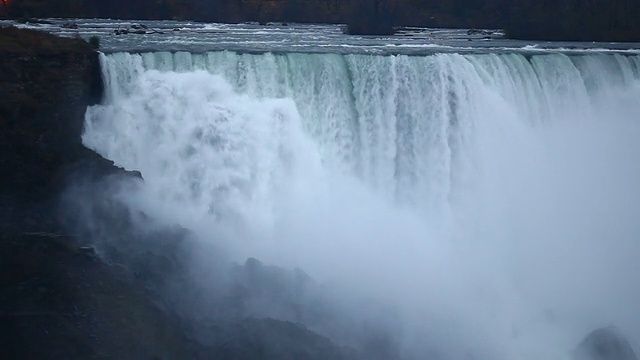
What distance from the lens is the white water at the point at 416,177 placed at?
47.1 feet

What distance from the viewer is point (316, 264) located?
46.9 ft

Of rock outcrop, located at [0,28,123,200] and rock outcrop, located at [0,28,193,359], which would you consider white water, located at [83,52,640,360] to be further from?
rock outcrop, located at [0,28,193,359]

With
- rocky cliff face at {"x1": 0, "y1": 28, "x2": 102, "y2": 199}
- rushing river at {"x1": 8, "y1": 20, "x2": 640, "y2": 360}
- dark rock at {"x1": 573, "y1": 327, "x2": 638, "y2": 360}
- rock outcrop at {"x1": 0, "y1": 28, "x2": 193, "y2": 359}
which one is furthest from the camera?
rushing river at {"x1": 8, "y1": 20, "x2": 640, "y2": 360}

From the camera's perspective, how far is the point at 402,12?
35.3 metres

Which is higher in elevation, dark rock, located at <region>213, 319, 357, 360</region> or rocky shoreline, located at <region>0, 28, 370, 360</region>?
rocky shoreline, located at <region>0, 28, 370, 360</region>

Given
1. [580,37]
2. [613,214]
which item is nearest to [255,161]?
[613,214]

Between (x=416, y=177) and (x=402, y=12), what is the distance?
20214 mm

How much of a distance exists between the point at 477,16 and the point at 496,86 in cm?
1799

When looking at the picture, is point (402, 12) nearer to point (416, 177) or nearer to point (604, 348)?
point (416, 177)

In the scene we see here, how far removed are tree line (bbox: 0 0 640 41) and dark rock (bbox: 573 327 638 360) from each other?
634 inches

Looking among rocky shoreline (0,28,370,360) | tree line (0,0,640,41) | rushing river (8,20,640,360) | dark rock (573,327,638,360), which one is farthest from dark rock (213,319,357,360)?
tree line (0,0,640,41)

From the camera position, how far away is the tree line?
2778 cm

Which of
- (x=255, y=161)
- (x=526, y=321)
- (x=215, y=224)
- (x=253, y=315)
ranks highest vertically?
(x=255, y=161)

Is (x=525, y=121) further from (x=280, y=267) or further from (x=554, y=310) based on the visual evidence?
(x=280, y=267)
